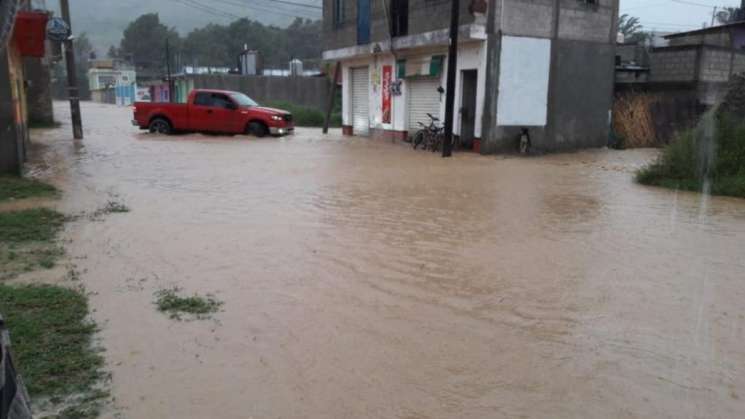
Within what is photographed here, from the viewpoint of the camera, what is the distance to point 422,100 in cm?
1931

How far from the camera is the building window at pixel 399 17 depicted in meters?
18.9

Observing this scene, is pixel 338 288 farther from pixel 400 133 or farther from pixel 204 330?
pixel 400 133

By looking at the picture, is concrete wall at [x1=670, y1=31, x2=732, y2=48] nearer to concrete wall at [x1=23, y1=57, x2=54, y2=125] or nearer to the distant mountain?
concrete wall at [x1=23, y1=57, x2=54, y2=125]

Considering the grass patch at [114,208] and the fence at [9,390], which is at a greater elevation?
the fence at [9,390]

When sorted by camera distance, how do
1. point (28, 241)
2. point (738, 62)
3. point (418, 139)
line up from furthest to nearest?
point (738, 62)
point (418, 139)
point (28, 241)

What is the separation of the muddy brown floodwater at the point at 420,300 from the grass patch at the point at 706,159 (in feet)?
2.56

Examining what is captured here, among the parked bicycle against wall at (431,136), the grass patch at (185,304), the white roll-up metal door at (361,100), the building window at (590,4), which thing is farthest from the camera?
the white roll-up metal door at (361,100)

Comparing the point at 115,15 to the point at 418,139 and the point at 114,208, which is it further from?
the point at 114,208

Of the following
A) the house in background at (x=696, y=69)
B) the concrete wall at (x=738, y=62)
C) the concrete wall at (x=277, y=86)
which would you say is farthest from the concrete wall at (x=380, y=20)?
the concrete wall at (x=277, y=86)

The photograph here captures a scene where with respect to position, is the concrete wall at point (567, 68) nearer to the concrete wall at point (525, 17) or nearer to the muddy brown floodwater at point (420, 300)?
the concrete wall at point (525, 17)

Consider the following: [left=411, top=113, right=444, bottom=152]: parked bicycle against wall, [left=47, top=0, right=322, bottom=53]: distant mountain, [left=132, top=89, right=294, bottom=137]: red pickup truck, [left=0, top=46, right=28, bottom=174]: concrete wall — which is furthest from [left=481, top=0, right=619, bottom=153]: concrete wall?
[left=47, top=0, right=322, bottom=53]: distant mountain

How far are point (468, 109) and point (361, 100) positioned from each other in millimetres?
7169

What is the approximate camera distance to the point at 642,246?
689 cm

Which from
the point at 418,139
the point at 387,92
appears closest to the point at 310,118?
the point at 387,92
